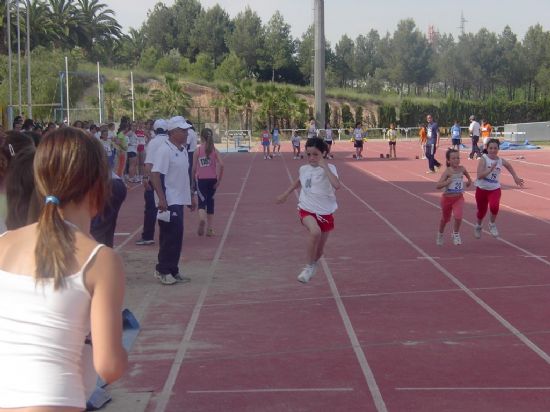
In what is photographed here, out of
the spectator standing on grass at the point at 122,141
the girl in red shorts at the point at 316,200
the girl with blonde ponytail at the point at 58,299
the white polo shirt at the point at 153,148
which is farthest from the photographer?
the spectator standing on grass at the point at 122,141

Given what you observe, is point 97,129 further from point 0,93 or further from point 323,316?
point 0,93

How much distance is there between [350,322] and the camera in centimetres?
824

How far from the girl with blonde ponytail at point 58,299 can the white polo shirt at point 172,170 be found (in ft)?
24.2

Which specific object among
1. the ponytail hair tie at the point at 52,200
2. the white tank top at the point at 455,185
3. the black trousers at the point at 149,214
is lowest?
the black trousers at the point at 149,214

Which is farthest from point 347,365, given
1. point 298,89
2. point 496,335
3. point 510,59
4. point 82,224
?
point 510,59

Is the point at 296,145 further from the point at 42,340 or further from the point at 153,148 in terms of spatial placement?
the point at 42,340

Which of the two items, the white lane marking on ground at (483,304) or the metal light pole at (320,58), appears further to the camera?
the metal light pole at (320,58)

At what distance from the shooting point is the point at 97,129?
74.2 ft

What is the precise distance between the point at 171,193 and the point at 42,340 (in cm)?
756

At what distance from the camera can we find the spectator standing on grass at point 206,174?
13906mm

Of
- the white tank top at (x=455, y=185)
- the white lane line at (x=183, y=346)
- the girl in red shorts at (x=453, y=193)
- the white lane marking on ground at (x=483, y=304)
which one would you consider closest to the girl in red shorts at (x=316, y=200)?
the white lane line at (x=183, y=346)

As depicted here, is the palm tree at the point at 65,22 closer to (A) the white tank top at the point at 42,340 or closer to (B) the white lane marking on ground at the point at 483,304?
(B) the white lane marking on ground at the point at 483,304

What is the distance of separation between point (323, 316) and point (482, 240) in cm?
573

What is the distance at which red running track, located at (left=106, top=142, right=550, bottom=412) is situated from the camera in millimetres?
6098
